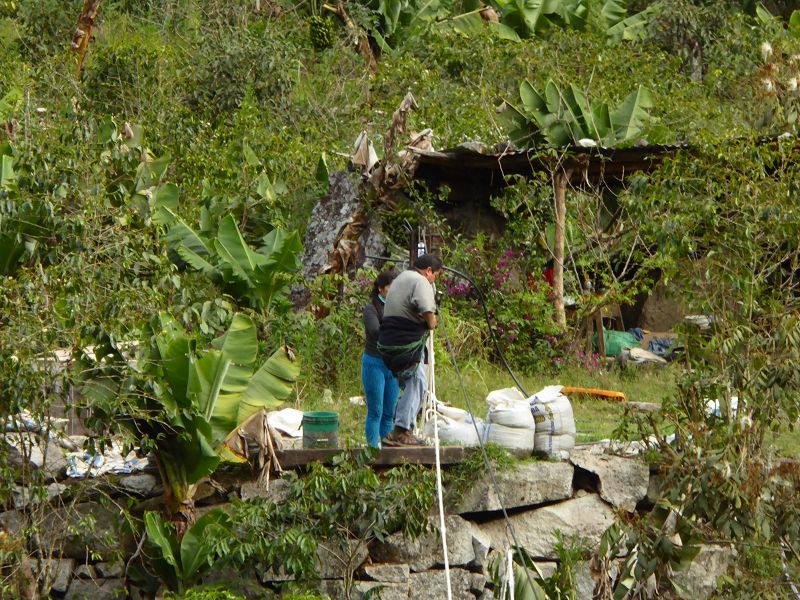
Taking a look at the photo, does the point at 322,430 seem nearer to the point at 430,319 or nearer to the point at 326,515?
the point at 326,515

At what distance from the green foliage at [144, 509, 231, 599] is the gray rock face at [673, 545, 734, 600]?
12.4ft

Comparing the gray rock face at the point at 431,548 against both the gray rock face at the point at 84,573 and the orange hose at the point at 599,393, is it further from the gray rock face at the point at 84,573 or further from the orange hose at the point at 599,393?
the orange hose at the point at 599,393

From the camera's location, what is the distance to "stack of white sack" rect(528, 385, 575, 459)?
11.3m

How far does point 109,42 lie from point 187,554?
1195cm

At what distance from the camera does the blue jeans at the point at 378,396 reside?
1076 cm

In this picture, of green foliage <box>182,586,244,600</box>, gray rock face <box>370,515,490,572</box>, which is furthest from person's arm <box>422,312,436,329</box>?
green foliage <box>182,586,244,600</box>

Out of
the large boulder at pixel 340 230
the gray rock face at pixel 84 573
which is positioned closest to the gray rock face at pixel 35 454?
the gray rock face at pixel 84 573

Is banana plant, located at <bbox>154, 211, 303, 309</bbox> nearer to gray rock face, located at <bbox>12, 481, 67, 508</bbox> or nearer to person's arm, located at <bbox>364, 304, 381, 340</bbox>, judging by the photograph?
person's arm, located at <bbox>364, 304, 381, 340</bbox>

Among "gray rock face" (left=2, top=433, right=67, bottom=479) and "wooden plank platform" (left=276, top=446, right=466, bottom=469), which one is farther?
"wooden plank platform" (left=276, top=446, right=466, bottom=469)

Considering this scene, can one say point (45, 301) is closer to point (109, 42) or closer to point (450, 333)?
point (450, 333)

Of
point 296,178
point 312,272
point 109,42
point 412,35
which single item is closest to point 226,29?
point 109,42

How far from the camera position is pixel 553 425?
11.3m

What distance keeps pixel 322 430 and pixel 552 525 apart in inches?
82.1

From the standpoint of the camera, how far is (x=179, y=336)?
1009cm
